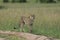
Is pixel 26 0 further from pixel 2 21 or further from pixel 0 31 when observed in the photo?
pixel 0 31

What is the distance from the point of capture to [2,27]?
15711 mm

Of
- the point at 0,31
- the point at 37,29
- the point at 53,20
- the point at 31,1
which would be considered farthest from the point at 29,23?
the point at 31,1

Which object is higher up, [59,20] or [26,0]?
[59,20]

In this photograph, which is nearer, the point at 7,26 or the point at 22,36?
the point at 22,36

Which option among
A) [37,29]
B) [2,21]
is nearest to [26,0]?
[2,21]

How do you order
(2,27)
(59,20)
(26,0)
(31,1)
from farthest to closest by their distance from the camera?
(26,0)
(31,1)
(59,20)
(2,27)

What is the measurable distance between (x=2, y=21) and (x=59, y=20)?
12.2 ft

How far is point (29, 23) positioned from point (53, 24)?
7.75ft

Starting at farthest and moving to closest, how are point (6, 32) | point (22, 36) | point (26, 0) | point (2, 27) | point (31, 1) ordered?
point (26, 0), point (31, 1), point (2, 27), point (6, 32), point (22, 36)

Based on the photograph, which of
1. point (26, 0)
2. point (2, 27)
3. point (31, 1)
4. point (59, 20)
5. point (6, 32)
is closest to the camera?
point (6, 32)

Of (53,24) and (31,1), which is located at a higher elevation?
(53,24)

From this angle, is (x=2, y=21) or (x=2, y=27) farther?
(x=2, y=21)

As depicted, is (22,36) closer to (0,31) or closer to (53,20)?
(0,31)

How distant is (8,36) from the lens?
44.0ft
